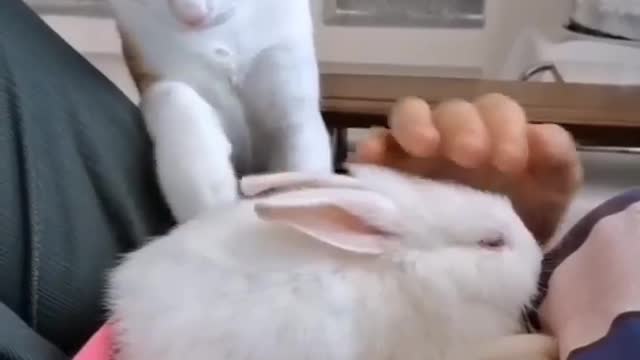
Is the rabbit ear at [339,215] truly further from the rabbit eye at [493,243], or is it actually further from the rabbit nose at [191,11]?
the rabbit nose at [191,11]

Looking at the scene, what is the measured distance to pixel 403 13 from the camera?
5.20 ft

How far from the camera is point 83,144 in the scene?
647 mm

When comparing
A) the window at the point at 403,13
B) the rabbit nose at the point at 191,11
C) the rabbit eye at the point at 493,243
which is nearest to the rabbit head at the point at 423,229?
the rabbit eye at the point at 493,243

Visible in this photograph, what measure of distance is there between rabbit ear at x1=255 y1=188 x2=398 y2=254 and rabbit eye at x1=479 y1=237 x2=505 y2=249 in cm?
5

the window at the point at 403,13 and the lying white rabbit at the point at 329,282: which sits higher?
the lying white rabbit at the point at 329,282

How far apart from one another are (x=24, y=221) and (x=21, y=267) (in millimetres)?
25

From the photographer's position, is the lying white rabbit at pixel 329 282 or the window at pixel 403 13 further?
the window at pixel 403 13

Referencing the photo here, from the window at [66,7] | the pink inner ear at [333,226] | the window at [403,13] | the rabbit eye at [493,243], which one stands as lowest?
the window at [403,13]

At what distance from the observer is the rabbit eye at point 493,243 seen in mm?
537

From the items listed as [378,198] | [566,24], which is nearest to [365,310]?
[378,198]

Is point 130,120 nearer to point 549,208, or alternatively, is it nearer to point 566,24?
point 549,208

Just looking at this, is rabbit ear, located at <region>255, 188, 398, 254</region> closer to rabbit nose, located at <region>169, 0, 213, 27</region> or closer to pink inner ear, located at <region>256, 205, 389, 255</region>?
pink inner ear, located at <region>256, 205, 389, 255</region>

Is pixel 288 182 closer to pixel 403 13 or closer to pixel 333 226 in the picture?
pixel 333 226

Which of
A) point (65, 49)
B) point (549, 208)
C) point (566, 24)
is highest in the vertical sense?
point (65, 49)
